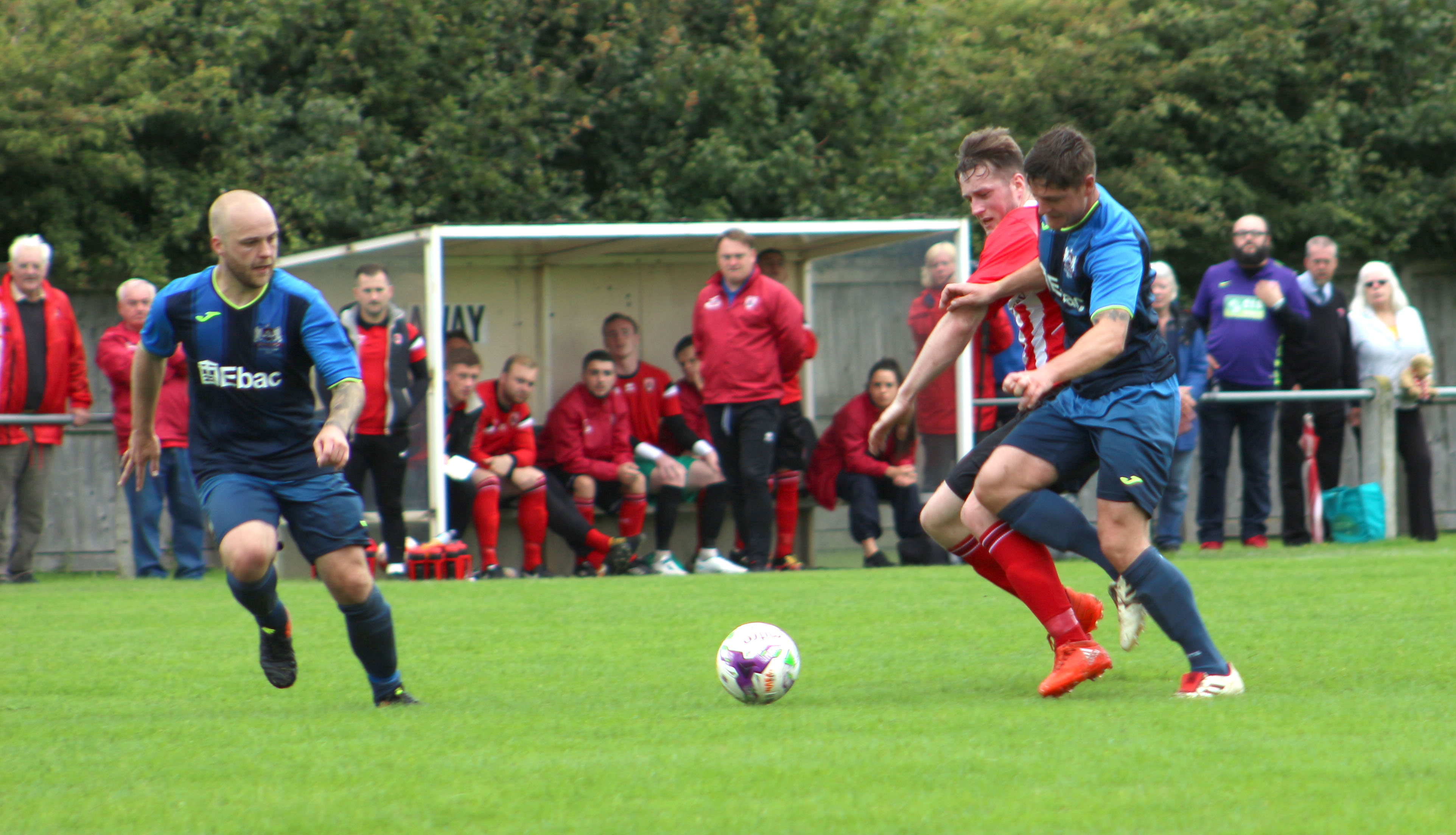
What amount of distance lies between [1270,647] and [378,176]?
998 centimetres

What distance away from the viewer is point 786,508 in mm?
11406

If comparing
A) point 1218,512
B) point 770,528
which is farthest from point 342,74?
point 1218,512

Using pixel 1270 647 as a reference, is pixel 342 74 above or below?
above

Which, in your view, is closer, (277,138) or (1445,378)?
(277,138)

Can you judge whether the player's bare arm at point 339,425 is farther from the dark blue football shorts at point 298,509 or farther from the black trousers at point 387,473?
the black trousers at point 387,473

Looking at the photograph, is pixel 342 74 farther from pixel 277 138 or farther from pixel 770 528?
pixel 770 528

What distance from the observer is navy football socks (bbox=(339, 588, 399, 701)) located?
17.1 feet

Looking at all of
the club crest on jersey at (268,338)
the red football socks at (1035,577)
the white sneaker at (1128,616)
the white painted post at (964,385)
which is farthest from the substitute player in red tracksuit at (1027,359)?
the white painted post at (964,385)

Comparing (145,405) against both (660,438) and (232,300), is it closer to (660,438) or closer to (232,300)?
(232,300)

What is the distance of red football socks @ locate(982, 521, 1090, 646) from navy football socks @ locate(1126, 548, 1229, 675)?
401mm

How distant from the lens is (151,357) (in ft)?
17.9

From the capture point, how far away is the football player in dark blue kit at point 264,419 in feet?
17.1

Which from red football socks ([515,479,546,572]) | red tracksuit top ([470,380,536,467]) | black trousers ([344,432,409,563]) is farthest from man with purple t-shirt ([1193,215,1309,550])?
black trousers ([344,432,409,563])

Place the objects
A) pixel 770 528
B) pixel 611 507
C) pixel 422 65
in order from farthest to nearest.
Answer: pixel 422 65 → pixel 611 507 → pixel 770 528
